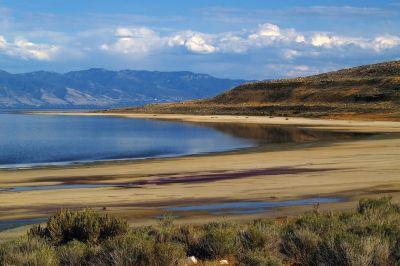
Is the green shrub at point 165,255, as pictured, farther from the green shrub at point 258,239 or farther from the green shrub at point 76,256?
the green shrub at point 258,239

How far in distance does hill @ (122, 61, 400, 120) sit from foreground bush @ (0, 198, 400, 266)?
72.1 m

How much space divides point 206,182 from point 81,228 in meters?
12.5

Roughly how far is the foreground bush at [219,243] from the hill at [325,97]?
7214 cm

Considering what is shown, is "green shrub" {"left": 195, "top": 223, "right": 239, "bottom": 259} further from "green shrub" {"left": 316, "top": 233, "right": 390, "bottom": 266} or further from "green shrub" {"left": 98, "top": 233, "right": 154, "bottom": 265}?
"green shrub" {"left": 316, "top": 233, "right": 390, "bottom": 266}

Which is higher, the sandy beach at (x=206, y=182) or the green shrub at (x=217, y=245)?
the green shrub at (x=217, y=245)

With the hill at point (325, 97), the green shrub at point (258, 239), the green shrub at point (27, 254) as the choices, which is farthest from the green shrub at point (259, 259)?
the hill at point (325, 97)

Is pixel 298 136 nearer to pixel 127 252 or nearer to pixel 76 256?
pixel 76 256

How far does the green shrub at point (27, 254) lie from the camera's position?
8.88 m

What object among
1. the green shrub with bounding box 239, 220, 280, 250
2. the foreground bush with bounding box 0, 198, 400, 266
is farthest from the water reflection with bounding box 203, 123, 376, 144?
the green shrub with bounding box 239, 220, 280, 250

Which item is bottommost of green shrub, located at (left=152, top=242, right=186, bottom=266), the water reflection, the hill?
the water reflection

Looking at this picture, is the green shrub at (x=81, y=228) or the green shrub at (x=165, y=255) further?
the green shrub at (x=81, y=228)

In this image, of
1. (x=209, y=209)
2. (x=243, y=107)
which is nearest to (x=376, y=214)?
(x=209, y=209)

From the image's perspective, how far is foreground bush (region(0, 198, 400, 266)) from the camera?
8961 millimetres

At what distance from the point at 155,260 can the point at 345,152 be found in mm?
28127
